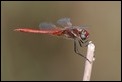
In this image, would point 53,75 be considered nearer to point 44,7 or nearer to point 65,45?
point 65,45

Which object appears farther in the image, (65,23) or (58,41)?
(58,41)

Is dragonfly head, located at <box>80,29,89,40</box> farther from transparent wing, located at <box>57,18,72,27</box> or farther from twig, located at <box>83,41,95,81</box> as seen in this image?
twig, located at <box>83,41,95,81</box>

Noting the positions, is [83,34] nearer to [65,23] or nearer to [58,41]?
[65,23]

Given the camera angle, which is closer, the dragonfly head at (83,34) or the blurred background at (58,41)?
the dragonfly head at (83,34)

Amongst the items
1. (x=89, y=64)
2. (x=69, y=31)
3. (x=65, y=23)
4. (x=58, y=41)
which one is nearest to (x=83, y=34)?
(x=69, y=31)

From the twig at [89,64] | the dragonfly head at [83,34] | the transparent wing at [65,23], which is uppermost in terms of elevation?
the transparent wing at [65,23]

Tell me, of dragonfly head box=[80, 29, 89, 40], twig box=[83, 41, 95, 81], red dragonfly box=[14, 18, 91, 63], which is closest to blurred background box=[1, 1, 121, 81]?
red dragonfly box=[14, 18, 91, 63]

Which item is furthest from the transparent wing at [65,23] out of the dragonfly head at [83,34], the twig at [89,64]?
the twig at [89,64]

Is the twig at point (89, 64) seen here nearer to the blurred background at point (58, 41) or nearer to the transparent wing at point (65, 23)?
the transparent wing at point (65, 23)

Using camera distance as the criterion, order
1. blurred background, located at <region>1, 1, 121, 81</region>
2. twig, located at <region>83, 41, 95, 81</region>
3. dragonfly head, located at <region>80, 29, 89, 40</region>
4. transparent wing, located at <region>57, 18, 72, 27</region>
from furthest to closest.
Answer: blurred background, located at <region>1, 1, 121, 81</region>, transparent wing, located at <region>57, 18, 72, 27</region>, dragonfly head, located at <region>80, 29, 89, 40</region>, twig, located at <region>83, 41, 95, 81</region>
